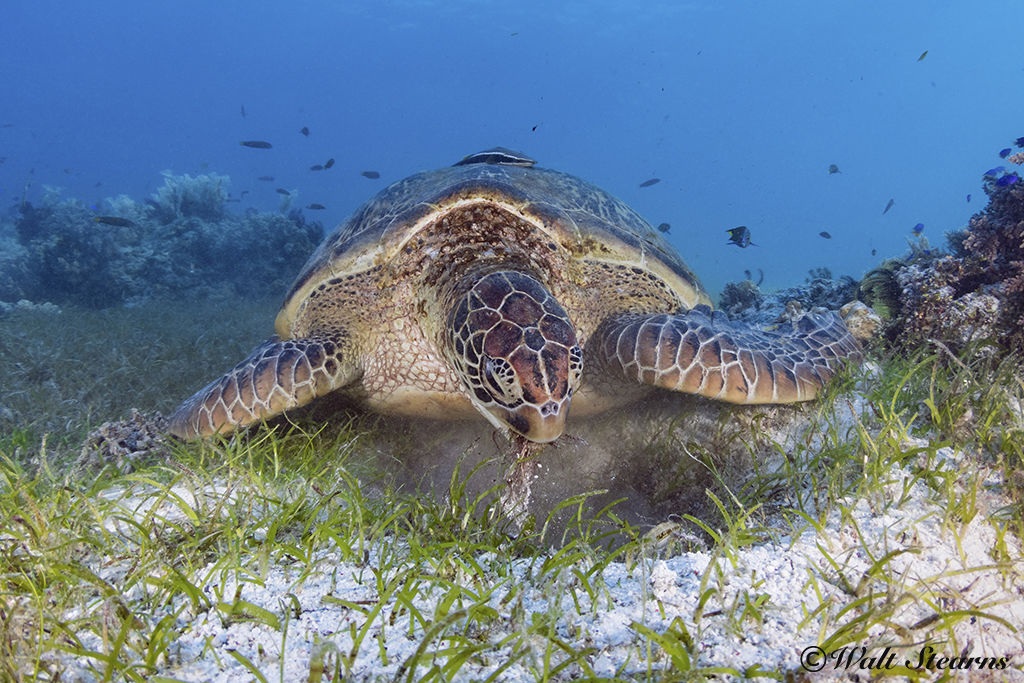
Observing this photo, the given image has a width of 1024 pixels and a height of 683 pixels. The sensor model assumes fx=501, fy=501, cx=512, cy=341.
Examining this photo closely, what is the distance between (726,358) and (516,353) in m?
1.38

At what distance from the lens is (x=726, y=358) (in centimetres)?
304

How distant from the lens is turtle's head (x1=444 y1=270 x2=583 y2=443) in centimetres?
242

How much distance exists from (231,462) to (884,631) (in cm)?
231

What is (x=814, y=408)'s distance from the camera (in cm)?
304

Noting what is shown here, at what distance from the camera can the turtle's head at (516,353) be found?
7.93ft

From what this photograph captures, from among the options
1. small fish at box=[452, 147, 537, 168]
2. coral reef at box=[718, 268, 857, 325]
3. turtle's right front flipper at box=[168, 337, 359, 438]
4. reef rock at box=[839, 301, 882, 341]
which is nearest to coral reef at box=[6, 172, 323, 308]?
small fish at box=[452, 147, 537, 168]

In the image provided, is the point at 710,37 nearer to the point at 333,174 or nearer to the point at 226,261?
the point at 333,174

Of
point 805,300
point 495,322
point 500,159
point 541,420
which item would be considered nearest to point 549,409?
point 541,420

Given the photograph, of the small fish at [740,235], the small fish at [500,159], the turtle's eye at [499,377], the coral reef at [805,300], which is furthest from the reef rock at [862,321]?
the turtle's eye at [499,377]

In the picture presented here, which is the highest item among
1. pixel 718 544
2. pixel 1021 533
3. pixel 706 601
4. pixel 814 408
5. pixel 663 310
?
pixel 663 310

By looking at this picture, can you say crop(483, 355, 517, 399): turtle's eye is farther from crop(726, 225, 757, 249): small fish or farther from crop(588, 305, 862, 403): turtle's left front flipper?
crop(726, 225, 757, 249): small fish

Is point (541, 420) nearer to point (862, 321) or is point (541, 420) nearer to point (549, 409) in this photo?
point (549, 409)

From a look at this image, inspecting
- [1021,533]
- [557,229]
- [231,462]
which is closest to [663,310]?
[557,229]

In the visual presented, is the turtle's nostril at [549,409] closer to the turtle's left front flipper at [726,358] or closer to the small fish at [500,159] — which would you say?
the turtle's left front flipper at [726,358]
